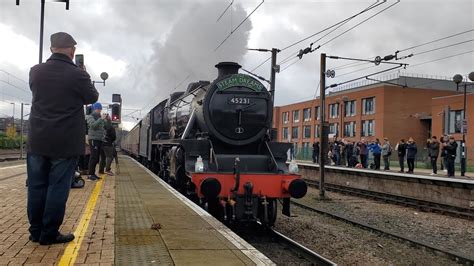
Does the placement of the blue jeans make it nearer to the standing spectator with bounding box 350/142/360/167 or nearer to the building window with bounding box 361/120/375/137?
the standing spectator with bounding box 350/142/360/167

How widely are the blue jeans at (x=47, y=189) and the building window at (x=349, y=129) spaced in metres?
70.3

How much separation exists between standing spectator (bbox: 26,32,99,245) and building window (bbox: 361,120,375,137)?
6663cm

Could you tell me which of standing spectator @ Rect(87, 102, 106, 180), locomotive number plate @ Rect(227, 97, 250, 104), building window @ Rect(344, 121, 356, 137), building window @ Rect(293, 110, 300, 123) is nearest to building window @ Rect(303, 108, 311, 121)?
building window @ Rect(293, 110, 300, 123)

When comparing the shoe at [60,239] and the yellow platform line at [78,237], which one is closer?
the yellow platform line at [78,237]

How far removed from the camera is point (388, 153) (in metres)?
25.2

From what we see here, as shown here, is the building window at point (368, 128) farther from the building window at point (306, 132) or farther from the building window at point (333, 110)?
the building window at point (306, 132)

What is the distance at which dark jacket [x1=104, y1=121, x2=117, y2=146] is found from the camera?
14000mm

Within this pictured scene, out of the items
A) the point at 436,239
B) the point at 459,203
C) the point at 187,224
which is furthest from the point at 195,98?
the point at 459,203

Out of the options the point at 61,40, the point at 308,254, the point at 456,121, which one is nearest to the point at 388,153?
the point at 308,254

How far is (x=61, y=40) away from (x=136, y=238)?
2.29m

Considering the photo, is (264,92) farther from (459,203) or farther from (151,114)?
(151,114)

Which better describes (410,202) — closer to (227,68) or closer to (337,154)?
(227,68)

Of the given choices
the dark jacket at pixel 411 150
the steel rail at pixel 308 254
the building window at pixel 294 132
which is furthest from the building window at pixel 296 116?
the steel rail at pixel 308 254

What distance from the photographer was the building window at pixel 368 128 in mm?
68306
